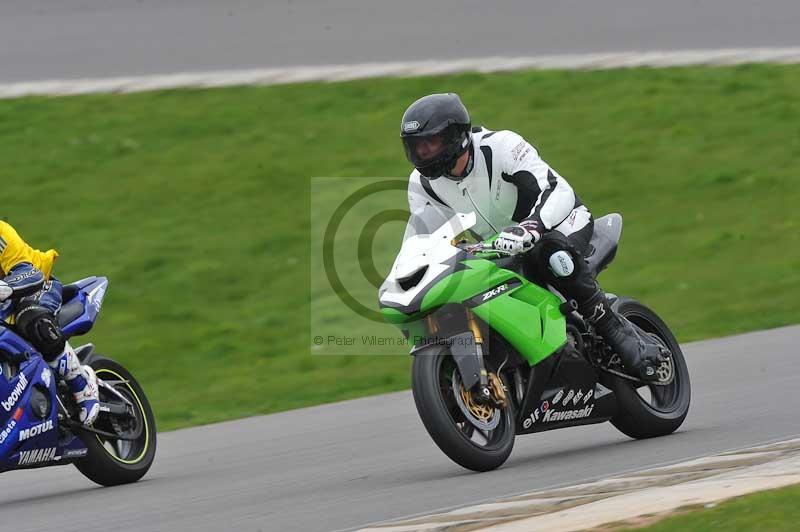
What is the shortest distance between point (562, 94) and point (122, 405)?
9961 mm

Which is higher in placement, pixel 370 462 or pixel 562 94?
pixel 370 462

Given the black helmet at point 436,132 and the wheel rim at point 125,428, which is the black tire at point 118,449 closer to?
the wheel rim at point 125,428

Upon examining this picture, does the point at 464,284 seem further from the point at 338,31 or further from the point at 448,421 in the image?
the point at 338,31

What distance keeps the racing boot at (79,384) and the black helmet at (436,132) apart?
2220 mm

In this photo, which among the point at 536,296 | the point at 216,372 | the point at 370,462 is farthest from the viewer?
the point at 216,372

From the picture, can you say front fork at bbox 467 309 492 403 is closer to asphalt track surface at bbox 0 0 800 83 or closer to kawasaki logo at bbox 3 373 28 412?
kawasaki logo at bbox 3 373 28 412

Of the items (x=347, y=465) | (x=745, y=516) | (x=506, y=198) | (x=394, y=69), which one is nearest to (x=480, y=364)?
(x=506, y=198)

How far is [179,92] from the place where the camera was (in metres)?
16.9

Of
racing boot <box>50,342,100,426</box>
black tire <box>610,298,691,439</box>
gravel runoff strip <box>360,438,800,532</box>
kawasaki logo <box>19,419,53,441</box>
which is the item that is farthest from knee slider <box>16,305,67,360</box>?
black tire <box>610,298,691,439</box>

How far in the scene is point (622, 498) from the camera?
560 cm

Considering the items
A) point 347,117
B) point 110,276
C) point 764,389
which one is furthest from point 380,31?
point 764,389

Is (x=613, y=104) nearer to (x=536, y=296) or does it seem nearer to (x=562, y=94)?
(x=562, y=94)

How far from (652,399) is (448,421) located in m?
1.86

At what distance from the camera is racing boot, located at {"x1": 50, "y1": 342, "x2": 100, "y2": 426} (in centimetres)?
768
